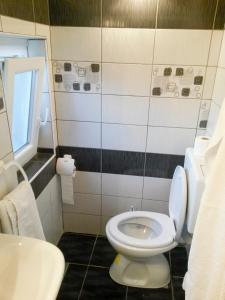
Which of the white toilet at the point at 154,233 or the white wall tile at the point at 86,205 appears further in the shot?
the white wall tile at the point at 86,205

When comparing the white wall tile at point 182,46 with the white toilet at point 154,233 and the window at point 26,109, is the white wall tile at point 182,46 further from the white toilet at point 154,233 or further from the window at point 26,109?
the window at point 26,109

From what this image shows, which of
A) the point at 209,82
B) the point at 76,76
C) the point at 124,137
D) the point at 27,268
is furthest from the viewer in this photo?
the point at 124,137

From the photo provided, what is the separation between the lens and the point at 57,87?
1835 millimetres

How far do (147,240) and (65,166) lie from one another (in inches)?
31.4

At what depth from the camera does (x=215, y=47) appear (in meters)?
1.60

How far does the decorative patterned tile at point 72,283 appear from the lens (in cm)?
171

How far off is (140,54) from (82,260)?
157cm

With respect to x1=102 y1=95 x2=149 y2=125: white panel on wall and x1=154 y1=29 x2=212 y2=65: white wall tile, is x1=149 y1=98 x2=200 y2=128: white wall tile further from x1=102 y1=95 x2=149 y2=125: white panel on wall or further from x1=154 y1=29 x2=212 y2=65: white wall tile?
x1=154 y1=29 x2=212 y2=65: white wall tile

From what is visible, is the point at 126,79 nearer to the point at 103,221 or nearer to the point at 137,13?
the point at 137,13

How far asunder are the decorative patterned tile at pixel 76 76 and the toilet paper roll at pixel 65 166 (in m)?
0.52

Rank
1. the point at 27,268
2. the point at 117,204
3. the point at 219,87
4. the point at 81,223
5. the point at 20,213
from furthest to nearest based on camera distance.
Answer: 1. the point at 81,223
2. the point at 117,204
3. the point at 219,87
4. the point at 20,213
5. the point at 27,268

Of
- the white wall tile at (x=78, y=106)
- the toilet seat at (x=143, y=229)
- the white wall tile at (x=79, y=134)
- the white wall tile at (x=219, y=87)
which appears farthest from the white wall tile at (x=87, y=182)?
the white wall tile at (x=219, y=87)

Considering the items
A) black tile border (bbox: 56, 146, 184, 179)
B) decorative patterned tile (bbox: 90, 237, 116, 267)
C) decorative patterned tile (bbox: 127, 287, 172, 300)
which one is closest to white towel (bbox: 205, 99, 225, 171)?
black tile border (bbox: 56, 146, 184, 179)

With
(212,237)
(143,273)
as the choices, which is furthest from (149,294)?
(212,237)
